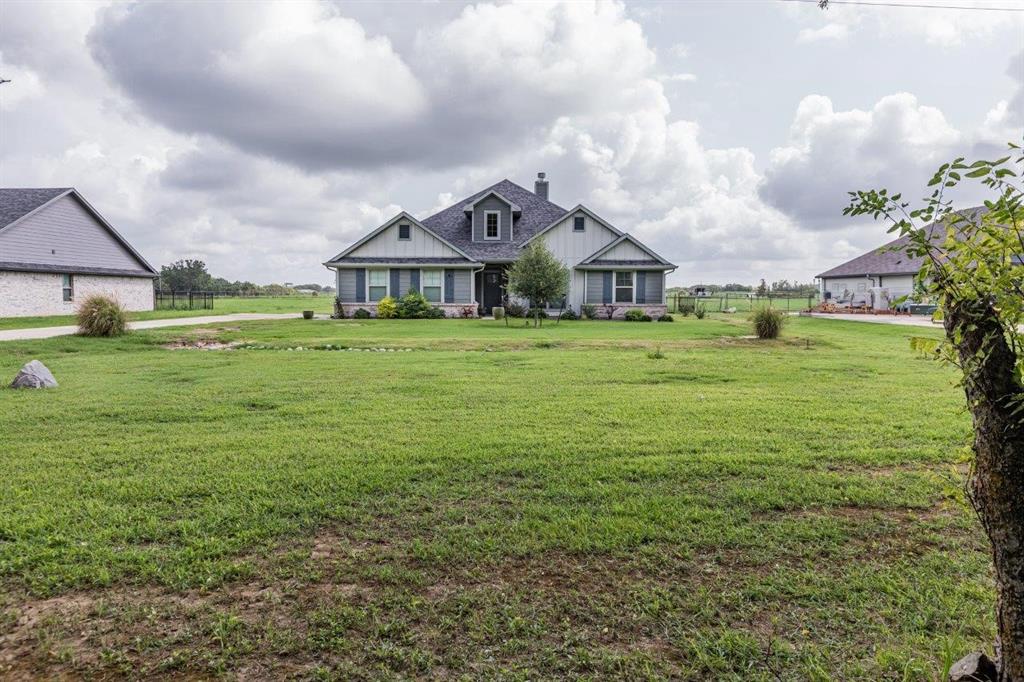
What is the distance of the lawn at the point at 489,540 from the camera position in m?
2.40

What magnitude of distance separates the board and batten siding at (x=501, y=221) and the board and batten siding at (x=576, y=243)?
7.96ft

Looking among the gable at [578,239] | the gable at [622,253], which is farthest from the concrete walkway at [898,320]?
the gable at [578,239]

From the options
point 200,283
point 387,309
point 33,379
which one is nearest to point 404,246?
point 387,309

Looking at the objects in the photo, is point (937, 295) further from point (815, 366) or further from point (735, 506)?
point (815, 366)

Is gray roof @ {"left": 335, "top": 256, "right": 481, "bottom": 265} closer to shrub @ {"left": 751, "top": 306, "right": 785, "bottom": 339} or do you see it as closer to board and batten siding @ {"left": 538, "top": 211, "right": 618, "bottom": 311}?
board and batten siding @ {"left": 538, "top": 211, "right": 618, "bottom": 311}

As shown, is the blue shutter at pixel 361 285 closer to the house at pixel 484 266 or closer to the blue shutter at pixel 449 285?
the house at pixel 484 266

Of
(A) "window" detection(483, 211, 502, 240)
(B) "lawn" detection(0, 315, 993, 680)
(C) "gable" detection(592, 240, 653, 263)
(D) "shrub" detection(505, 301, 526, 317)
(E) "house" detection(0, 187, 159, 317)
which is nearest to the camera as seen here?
(B) "lawn" detection(0, 315, 993, 680)

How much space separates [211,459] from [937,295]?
4.98 meters

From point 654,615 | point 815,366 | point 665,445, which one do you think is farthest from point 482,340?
point 654,615

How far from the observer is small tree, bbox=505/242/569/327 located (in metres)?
23.3

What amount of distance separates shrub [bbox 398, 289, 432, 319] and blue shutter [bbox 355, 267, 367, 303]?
2233 millimetres

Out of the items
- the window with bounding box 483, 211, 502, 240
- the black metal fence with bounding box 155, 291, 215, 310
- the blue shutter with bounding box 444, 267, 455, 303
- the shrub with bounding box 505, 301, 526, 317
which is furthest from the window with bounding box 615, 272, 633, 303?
the black metal fence with bounding box 155, 291, 215, 310

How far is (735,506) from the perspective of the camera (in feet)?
12.5

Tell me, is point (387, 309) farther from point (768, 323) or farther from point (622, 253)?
point (768, 323)
